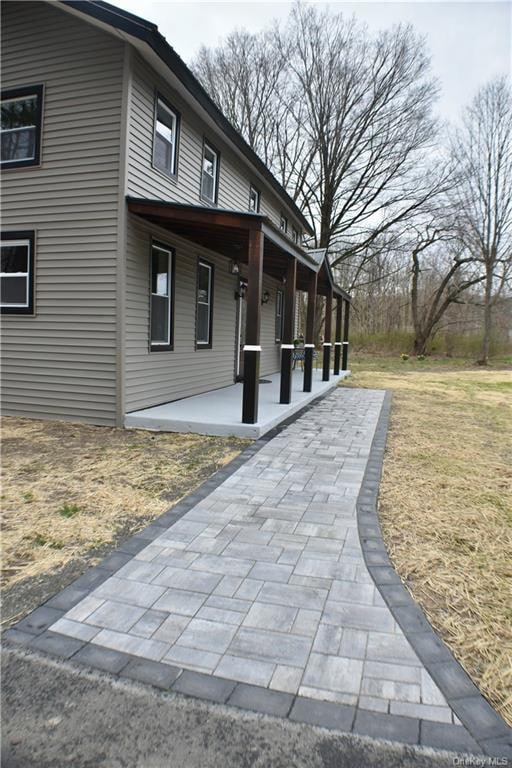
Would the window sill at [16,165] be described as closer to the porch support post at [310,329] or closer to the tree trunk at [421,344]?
the porch support post at [310,329]

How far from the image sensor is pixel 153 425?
6207 mm

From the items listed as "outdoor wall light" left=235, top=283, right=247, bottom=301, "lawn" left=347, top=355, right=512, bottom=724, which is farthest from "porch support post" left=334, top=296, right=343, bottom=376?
"lawn" left=347, top=355, right=512, bottom=724

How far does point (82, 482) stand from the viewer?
4102 mm

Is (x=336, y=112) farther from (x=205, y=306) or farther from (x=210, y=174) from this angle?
(x=205, y=306)

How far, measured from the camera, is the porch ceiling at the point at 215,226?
5926 mm

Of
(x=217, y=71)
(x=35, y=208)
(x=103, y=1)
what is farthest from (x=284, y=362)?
(x=217, y=71)

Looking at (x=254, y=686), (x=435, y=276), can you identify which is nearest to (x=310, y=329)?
(x=254, y=686)

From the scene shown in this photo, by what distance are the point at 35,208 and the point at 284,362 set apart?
13.6 ft

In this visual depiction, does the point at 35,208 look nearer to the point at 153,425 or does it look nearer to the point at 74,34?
the point at 74,34

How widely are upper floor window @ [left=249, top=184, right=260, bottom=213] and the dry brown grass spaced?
701 cm

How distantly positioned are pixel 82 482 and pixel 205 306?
18.0ft

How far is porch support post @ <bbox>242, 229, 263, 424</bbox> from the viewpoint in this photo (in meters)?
5.97

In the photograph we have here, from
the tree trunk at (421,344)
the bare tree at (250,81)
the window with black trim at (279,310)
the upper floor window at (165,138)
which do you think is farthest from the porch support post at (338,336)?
the bare tree at (250,81)

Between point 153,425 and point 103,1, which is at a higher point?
point 103,1
